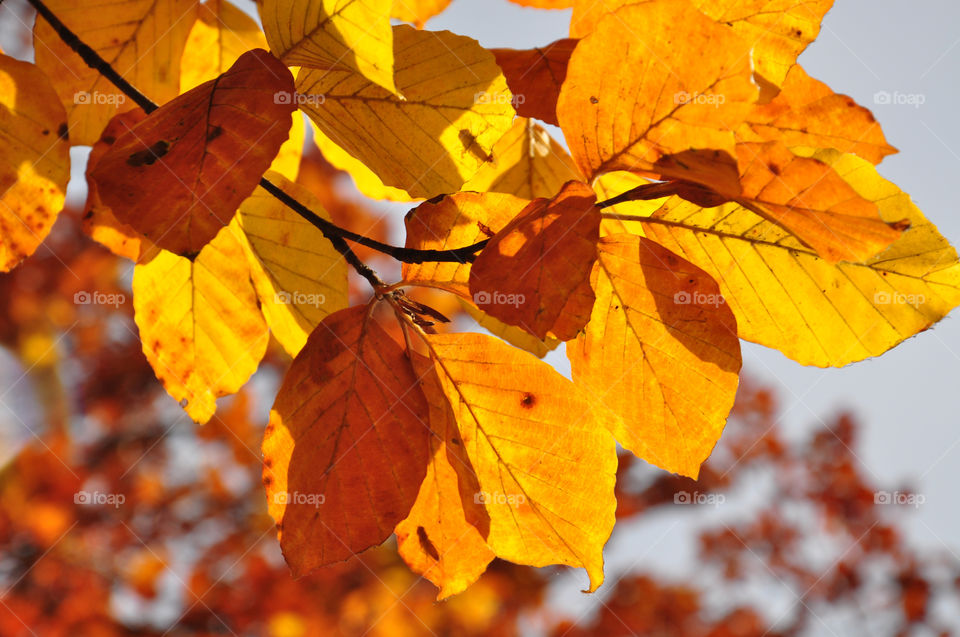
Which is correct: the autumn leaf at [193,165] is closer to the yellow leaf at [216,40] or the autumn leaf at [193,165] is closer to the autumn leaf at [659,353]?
the autumn leaf at [659,353]

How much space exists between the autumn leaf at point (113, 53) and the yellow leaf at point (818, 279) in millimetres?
559

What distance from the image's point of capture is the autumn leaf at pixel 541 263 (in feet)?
1.23

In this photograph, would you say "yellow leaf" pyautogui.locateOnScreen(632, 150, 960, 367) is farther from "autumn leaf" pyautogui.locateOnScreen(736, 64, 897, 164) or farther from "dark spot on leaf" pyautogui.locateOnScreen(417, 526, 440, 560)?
"dark spot on leaf" pyautogui.locateOnScreen(417, 526, 440, 560)

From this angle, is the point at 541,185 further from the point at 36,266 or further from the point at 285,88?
the point at 36,266

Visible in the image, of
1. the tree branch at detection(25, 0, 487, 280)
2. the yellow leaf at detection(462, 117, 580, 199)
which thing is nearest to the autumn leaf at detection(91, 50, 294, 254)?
the tree branch at detection(25, 0, 487, 280)

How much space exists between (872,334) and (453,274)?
0.30m

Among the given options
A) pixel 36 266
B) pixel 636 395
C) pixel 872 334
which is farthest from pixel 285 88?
pixel 36 266

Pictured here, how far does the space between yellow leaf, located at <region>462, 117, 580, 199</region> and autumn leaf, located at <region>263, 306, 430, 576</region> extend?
0.28m

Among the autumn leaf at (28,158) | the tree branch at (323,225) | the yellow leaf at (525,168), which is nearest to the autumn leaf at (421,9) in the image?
the yellow leaf at (525,168)

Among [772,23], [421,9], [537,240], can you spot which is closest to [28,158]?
Result: [421,9]

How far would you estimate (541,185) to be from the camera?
2.50ft

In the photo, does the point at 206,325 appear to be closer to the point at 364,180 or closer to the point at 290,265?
→ the point at 290,265

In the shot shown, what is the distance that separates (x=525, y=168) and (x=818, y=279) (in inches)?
14.3

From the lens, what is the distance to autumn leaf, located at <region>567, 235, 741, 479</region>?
1.56 ft
